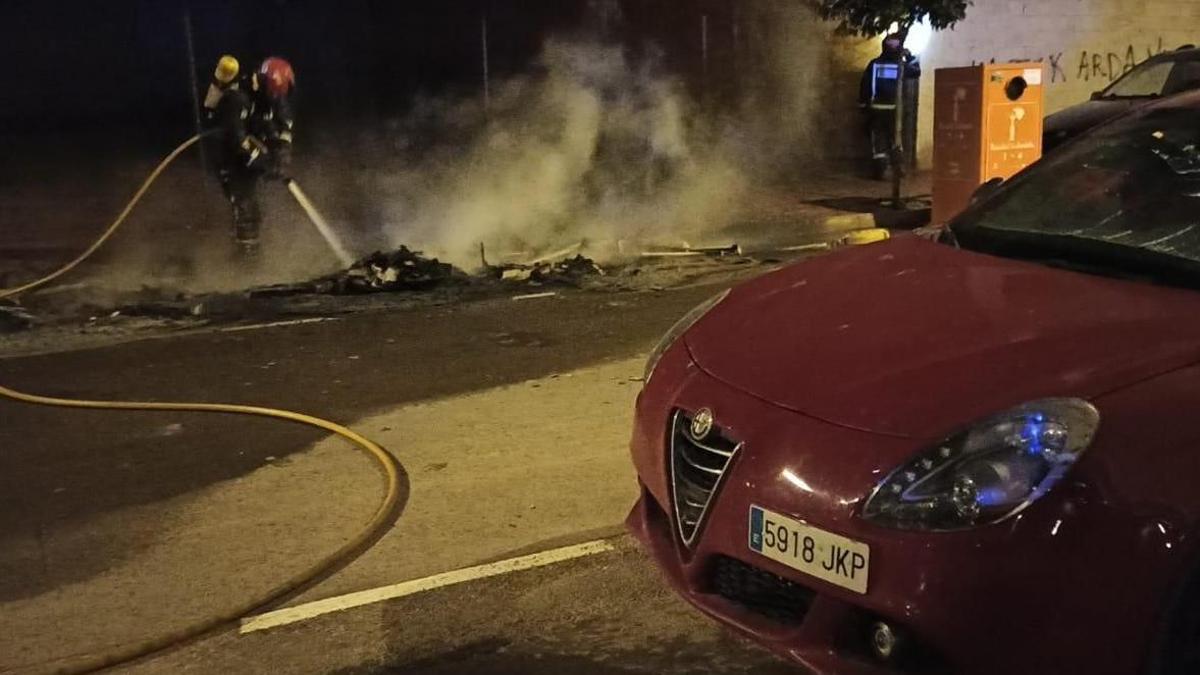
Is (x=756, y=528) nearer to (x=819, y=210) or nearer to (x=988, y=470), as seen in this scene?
(x=988, y=470)

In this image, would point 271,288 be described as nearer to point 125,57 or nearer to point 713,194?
point 125,57

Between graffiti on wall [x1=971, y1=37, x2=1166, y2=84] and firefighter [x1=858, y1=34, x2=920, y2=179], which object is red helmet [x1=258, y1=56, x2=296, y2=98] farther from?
graffiti on wall [x1=971, y1=37, x2=1166, y2=84]

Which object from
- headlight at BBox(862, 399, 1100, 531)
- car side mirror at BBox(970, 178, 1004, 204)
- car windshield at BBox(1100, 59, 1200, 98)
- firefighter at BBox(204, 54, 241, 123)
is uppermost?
firefighter at BBox(204, 54, 241, 123)

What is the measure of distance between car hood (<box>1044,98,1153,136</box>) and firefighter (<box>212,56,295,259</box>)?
7.23 meters

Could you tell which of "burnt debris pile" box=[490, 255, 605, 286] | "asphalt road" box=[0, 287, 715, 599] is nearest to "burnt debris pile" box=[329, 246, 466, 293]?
"burnt debris pile" box=[490, 255, 605, 286]

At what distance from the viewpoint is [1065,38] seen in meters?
17.4

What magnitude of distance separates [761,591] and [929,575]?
1.73ft

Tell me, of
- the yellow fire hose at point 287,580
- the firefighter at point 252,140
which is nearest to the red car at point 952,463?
the yellow fire hose at point 287,580

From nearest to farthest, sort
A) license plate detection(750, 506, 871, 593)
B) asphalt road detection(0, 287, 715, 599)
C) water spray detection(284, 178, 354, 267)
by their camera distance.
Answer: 1. license plate detection(750, 506, 871, 593)
2. asphalt road detection(0, 287, 715, 599)
3. water spray detection(284, 178, 354, 267)

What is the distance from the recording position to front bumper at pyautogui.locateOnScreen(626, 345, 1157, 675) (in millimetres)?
2475

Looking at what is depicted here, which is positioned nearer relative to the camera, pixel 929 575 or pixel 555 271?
pixel 929 575

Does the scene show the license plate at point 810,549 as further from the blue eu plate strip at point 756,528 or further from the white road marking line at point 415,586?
the white road marking line at point 415,586

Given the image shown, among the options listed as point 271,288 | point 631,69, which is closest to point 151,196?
point 271,288

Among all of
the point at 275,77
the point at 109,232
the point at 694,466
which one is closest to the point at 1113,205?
the point at 694,466
